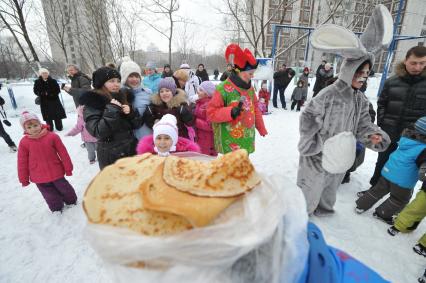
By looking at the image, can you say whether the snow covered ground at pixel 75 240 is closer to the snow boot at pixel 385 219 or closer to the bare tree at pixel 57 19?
the snow boot at pixel 385 219

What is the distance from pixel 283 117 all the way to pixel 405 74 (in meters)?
5.45

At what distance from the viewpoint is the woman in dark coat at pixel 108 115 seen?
219cm

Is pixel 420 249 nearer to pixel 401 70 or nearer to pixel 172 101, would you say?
pixel 401 70

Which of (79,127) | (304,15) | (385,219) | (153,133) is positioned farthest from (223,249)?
(304,15)

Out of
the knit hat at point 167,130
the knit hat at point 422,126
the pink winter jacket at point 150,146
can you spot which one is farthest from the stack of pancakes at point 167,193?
the knit hat at point 422,126

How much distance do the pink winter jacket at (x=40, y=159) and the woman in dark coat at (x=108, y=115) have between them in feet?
2.55

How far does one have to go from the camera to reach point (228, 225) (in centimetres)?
53

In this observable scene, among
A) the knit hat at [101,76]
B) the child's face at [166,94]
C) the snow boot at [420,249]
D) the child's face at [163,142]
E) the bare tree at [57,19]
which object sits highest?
the bare tree at [57,19]

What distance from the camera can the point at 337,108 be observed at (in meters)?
2.15

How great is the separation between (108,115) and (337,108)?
2168 mm

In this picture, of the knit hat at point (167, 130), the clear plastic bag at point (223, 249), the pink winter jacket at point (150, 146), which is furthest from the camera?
the pink winter jacket at point (150, 146)

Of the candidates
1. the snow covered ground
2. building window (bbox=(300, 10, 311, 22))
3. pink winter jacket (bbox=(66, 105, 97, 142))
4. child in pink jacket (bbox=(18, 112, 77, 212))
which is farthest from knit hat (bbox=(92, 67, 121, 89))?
building window (bbox=(300, 10, 311, 22))

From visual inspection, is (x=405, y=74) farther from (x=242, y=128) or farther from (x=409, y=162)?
(x=242, y=128)

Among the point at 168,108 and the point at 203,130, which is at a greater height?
the point at 168,108
